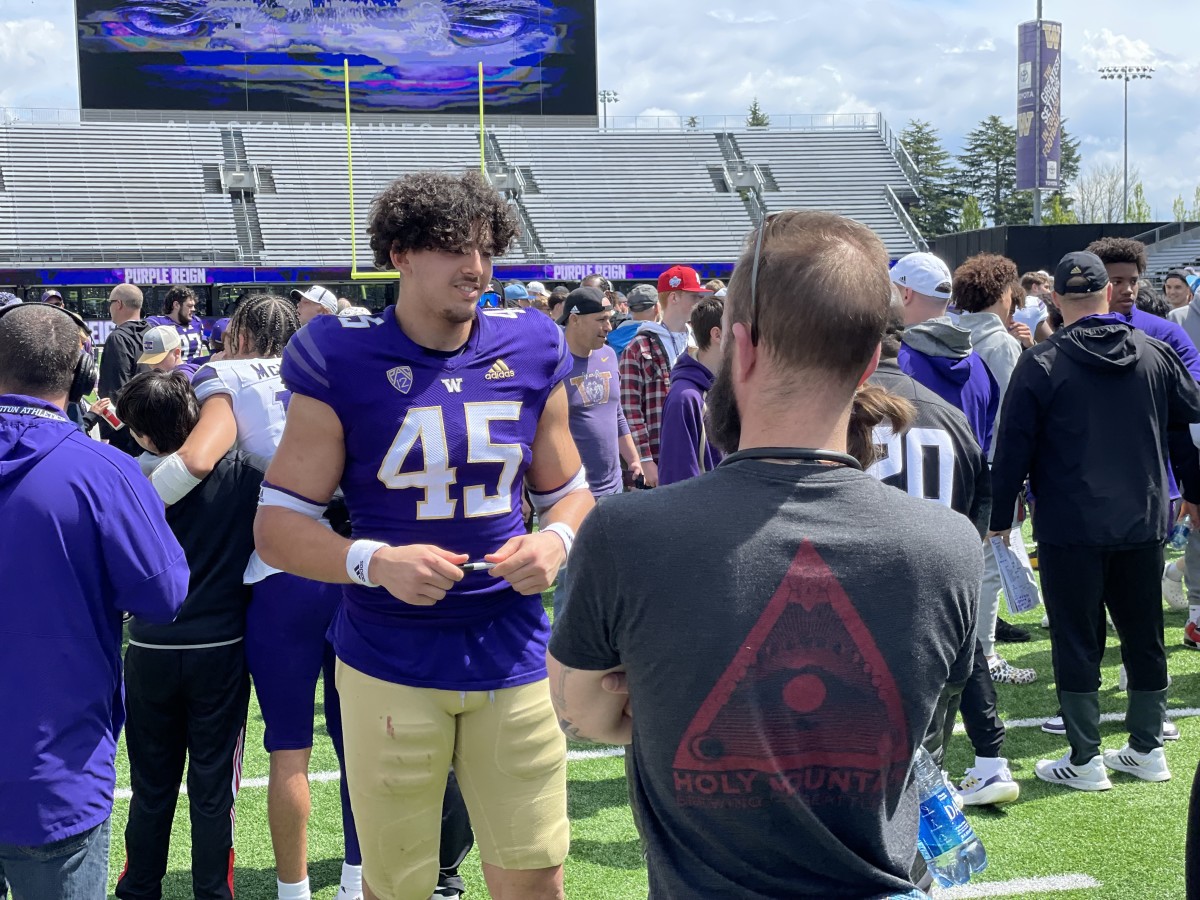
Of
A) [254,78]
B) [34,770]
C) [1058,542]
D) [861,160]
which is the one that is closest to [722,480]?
[34,770]

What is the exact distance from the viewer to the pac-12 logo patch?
252 centimetres

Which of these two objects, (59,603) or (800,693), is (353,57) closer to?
(59,603)

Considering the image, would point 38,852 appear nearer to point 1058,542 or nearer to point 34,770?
point 34,770

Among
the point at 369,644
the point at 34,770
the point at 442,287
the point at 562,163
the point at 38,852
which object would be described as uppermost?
the point at 562,163

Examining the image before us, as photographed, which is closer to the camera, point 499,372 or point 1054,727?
point 499,372

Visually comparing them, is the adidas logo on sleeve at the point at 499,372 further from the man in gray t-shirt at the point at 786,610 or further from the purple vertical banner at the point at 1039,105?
the purple vertical banner at the point at 1039,105

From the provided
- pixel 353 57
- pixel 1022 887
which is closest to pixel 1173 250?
pixel 353 57

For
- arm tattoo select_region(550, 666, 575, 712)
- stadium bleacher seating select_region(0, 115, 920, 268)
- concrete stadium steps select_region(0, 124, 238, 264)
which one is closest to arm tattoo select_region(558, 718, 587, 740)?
arm tattoo select_region(550, 666, 575, 712)

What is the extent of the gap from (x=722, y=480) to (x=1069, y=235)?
30168 millimetres

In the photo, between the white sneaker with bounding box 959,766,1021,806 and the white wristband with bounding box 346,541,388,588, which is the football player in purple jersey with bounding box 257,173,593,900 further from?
the white sneaker with bounding box 959,766,1021,806

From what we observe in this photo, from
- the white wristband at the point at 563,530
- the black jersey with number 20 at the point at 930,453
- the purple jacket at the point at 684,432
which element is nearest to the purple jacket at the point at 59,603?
the white wristband at the point at 563,530

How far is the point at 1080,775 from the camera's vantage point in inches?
176

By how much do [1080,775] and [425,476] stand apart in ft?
10.6

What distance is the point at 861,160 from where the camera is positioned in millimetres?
40531
